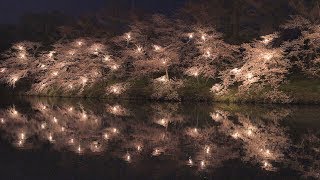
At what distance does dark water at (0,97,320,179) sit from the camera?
38.7 feet

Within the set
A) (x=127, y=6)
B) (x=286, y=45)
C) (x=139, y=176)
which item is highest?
(x=127, y=6)

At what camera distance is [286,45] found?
123ft

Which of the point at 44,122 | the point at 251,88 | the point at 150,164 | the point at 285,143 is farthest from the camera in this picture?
the point at 251,88

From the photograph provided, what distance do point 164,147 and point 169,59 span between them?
27751mm

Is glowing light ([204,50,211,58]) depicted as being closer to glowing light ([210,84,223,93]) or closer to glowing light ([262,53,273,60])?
glowing light ([210,84,223,93])

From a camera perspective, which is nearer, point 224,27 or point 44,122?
point 44,122

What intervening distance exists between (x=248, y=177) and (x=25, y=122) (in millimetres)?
16564

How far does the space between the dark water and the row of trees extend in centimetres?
1175

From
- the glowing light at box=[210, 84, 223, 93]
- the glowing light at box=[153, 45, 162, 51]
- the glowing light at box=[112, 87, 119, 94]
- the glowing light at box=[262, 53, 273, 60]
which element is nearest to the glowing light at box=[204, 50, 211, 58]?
the glowing light at box=[210, 84, 223, 93]

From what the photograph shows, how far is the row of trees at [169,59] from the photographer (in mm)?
36688

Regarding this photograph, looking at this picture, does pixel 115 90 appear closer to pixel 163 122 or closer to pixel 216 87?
pixel 216 87

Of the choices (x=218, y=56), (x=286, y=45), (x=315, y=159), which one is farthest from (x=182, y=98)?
(x=315, y=159)

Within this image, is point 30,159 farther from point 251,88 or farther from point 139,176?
point 251,88

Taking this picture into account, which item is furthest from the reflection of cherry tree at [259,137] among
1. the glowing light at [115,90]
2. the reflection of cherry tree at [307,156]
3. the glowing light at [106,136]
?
the glowing light at [115,90]
